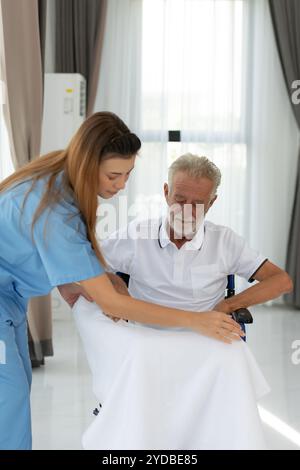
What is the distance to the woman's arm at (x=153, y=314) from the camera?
1.99m

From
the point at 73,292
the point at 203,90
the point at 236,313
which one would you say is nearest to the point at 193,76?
the point at 203,90

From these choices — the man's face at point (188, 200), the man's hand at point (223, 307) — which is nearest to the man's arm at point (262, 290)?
the man's hand at point (223, 307)

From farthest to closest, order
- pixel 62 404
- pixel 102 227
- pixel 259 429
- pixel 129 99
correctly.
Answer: pixel 129 99
pixel 102 227
pixel 62 404
pixel 259 429

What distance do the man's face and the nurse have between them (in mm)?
626

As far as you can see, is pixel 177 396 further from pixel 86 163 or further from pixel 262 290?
pixel 262 290

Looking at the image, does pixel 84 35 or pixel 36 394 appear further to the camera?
pixel 84 35

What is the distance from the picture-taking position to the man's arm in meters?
2.66

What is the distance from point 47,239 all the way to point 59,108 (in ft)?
12.9

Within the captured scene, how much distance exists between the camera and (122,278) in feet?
8.95

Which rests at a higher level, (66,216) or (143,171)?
(66,216)

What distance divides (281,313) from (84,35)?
2.95 metres
